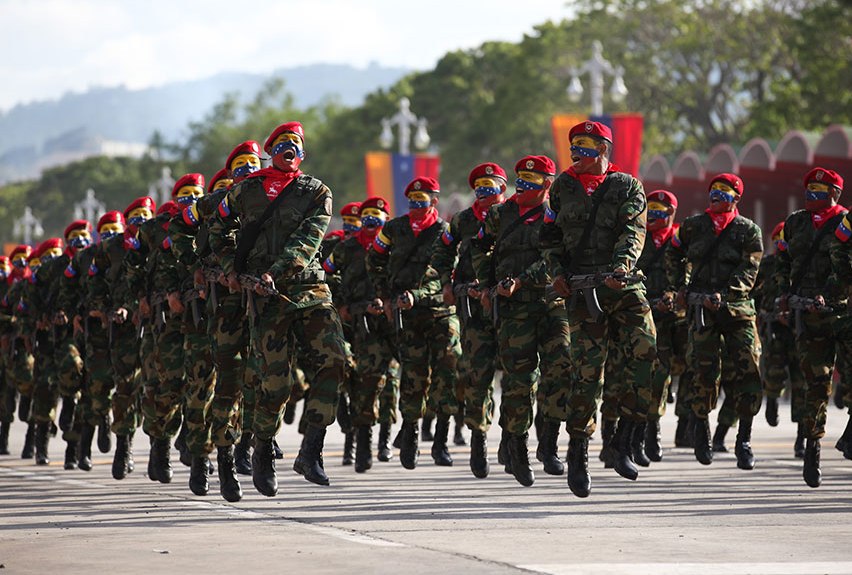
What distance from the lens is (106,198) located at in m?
138

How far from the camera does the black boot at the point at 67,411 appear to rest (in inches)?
630

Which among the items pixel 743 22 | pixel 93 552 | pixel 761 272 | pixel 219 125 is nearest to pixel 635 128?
pixel 761 272

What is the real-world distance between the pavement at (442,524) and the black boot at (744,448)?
0.16m

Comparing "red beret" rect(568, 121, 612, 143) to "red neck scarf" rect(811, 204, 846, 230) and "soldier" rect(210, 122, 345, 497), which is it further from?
"red neck scarf" rect(811, 204, 846, 230)

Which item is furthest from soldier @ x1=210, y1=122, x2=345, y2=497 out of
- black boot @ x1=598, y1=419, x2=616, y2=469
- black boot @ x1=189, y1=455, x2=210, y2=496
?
black boot @ x1=598, y1=419, x2=616, y2=469

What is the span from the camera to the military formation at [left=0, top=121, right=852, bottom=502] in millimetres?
10844

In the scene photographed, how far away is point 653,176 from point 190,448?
105 ft

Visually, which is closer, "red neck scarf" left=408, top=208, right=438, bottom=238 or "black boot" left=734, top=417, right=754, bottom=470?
"black boot" left=734, top=417, right=754, bottom=470

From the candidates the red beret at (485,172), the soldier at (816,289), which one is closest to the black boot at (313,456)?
the red beret at (485,172)

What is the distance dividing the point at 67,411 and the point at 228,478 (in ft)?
19.0

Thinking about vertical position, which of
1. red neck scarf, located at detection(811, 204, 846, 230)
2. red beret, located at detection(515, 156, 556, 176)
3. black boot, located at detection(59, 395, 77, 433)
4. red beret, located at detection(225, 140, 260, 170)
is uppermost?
red beret, located at detection(225, 140, 260, 170)

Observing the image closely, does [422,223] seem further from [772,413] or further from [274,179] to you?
[772,413]

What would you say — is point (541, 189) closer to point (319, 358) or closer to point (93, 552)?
point (319, 358)

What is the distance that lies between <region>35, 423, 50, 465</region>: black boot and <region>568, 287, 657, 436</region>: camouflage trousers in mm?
6607
